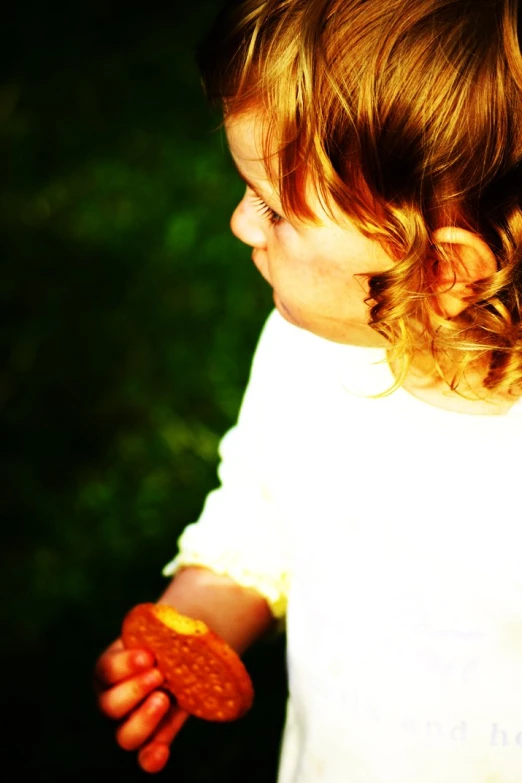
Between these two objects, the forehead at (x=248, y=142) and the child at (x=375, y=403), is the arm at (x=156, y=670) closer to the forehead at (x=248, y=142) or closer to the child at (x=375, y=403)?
the child at (x=375, y=403)

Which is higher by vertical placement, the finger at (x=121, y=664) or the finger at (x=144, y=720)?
the finger at (x=121, y=664)

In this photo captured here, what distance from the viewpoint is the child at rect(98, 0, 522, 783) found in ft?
3.03

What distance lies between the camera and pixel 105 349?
92.2 inches

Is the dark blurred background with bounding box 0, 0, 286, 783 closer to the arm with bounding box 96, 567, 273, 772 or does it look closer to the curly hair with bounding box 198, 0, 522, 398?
the arm with bounding box 96, 567, 273, 772

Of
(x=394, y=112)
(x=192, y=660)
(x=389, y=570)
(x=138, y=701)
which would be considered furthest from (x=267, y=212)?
(x=138, y=701)

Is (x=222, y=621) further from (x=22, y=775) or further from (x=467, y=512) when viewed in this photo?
(x=22, y=775)

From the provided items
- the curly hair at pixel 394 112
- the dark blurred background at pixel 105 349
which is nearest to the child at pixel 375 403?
the curly hair at pixel 394 112

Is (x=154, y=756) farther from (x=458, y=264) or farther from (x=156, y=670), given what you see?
(x=458, y=264)

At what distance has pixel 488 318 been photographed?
1.06 metres

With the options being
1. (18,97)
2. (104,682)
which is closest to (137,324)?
(18,97)

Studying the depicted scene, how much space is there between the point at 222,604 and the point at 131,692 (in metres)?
0.16

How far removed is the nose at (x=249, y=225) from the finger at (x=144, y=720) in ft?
2.02

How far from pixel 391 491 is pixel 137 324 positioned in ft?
4.48

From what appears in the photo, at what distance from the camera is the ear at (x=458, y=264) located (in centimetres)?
98
